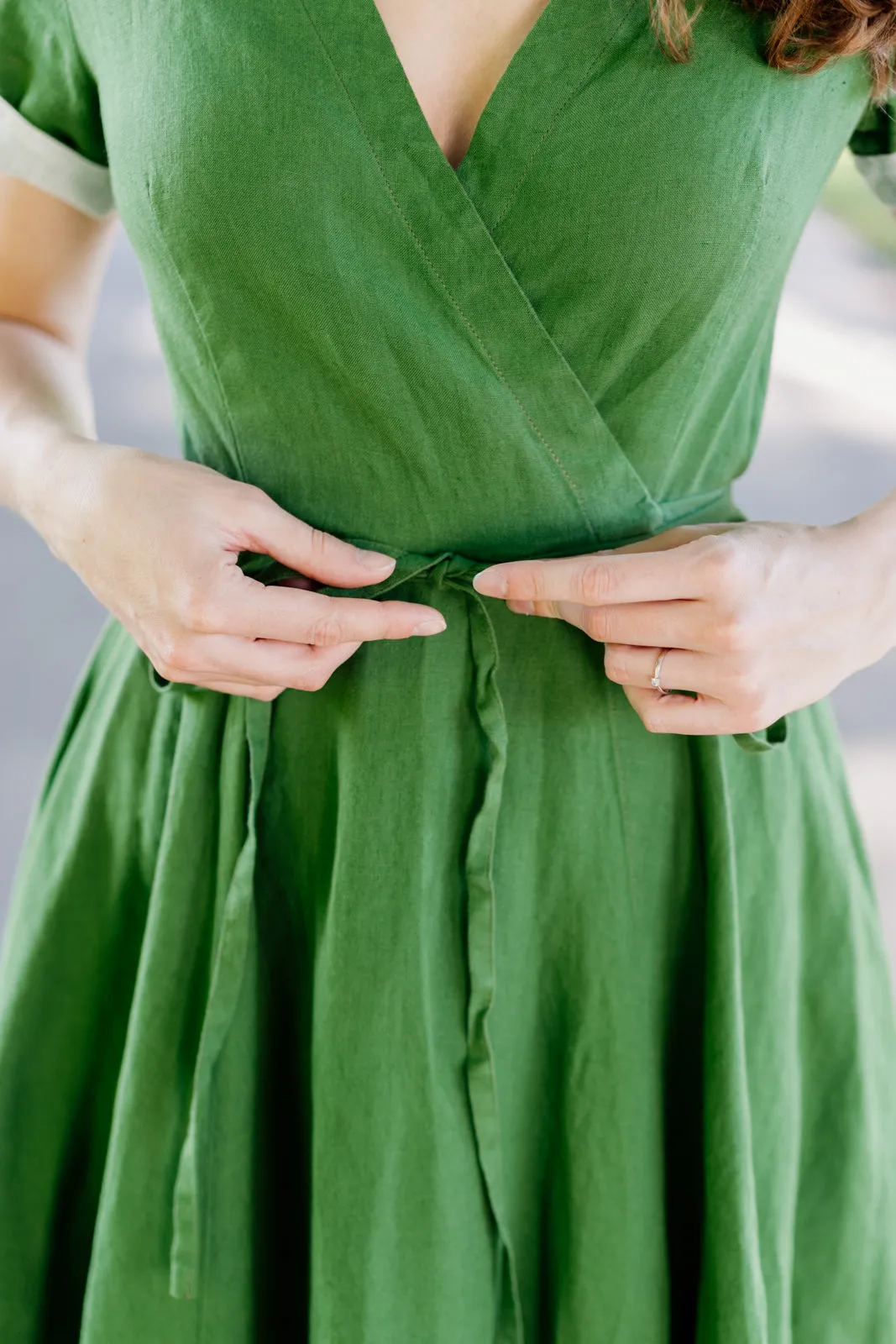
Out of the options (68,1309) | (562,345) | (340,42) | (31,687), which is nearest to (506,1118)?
(68,1309)

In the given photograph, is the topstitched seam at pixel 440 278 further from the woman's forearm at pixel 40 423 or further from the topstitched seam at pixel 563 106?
the woman's forearm at pixel 40 423

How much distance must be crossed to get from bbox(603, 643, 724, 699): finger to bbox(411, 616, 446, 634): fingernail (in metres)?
0.09

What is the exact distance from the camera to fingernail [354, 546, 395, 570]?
22.7 inches

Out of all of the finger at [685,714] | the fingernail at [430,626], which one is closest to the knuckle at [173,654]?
the fingernail at [430,626]

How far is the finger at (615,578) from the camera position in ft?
1.76

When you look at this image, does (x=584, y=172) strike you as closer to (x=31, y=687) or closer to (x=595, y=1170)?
(x=595, y=1170)

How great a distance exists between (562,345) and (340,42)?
0.17 meters

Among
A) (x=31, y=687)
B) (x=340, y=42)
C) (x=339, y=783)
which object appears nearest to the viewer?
(x=340, y=42)

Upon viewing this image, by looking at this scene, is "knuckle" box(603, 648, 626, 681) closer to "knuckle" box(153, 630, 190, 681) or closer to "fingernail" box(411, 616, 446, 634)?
"fingernail" box(411, 616, 446, 634)

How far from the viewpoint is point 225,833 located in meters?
0.64

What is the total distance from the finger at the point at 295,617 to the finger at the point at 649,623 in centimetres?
9

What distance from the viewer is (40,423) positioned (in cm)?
65

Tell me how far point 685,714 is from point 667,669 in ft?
0.09


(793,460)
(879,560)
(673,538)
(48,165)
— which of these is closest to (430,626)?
(673,538)
